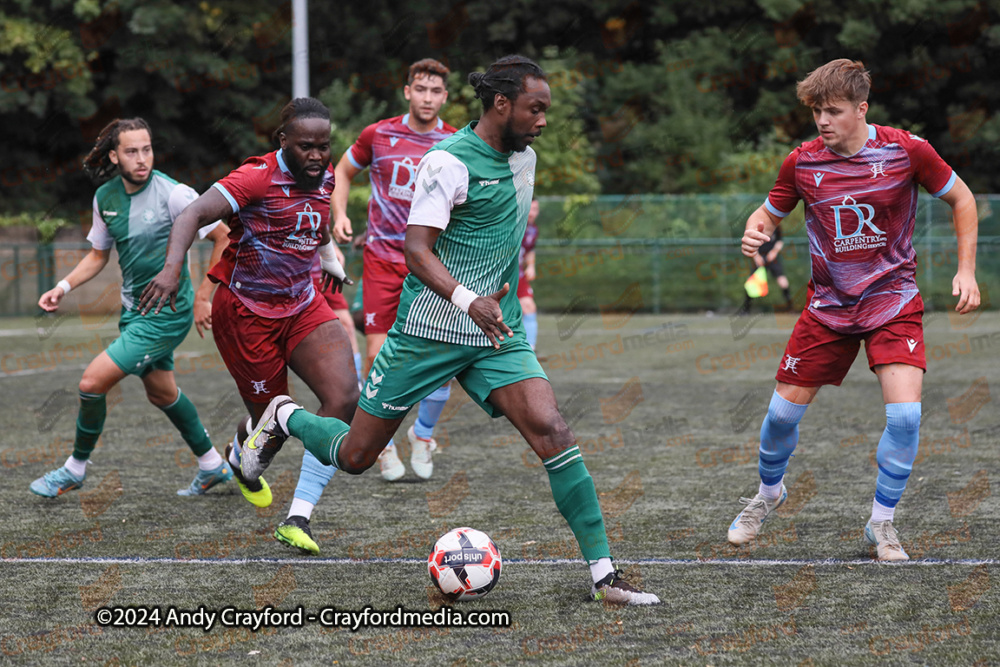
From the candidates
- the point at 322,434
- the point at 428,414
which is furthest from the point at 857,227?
the point at 428,414

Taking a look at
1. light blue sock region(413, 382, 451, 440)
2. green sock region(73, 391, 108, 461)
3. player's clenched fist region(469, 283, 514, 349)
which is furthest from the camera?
light blue sock region(413, 382, 451, 440)

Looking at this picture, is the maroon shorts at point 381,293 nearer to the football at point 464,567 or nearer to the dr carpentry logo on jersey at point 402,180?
the dr carpentry logo on jersey at point 402,180

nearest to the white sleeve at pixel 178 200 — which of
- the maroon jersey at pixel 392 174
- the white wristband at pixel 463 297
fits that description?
the maroon jersey at pixel 392 174

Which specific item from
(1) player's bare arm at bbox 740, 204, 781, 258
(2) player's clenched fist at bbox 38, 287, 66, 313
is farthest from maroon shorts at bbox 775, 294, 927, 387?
(2) player's clenched fist at bbox 38, 287, 66, 313

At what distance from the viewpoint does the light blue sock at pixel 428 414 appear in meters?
7.43

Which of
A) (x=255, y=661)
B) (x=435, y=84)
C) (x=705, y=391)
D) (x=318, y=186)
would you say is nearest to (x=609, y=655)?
(x=255, y=661)

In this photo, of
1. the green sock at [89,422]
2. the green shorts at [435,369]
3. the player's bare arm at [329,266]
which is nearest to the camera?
the green shorts at [435,369]

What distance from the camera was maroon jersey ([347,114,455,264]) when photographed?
7.38m

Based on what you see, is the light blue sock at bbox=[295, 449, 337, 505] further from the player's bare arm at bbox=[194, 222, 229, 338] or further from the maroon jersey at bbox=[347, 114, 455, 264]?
the maroon jersey at bbox=[347, 114, 455, 264]

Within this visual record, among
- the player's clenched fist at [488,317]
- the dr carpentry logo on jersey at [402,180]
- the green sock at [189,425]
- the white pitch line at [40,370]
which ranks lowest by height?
the white pitch line at [40,370]

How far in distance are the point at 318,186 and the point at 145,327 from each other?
1.37 m

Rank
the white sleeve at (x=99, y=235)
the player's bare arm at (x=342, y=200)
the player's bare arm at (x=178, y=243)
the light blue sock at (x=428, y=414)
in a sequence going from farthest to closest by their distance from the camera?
the light blue sock at (x=428, y=414) → the player's bare arm at (x=342, y=200) → the white sleeve at (x=99, y=235) → the player's bare arm at (x=178, y=243)

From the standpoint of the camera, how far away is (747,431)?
29.9 feet

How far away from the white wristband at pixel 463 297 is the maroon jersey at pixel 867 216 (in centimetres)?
172
